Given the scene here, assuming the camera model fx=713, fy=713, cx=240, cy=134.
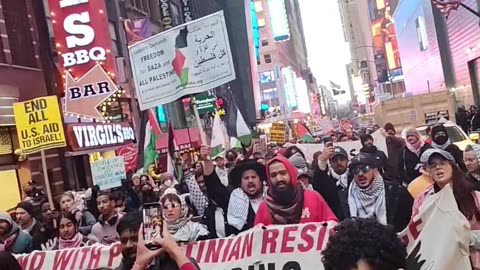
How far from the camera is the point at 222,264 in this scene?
206 inches

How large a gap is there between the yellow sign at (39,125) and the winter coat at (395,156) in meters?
5.76

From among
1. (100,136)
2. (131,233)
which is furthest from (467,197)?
(100,136)

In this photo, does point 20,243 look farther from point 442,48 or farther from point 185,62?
point 442,48

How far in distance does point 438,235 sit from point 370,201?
3.97ft

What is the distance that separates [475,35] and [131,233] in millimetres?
29036

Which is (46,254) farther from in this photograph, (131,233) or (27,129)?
(27,129)

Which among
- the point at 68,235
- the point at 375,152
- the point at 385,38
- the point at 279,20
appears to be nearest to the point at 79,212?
the point at 68,235

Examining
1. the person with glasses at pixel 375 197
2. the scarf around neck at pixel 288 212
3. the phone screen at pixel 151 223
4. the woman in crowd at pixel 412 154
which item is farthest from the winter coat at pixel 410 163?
→ the phone screen at pixel 151 223

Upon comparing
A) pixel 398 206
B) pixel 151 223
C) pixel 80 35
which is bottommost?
pixel 398 206

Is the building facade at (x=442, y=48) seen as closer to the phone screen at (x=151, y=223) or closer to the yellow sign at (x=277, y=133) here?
the yellow sign at (x=277, y=133)

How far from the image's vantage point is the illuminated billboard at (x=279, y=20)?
12488 cm

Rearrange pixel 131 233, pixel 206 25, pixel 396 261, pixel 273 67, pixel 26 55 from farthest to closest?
1. pixel 273 67
2. pixel 26 55
3. pixel 206 25
4. pixel 131 233
5. pixel 396 261

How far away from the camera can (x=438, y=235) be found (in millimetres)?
4477

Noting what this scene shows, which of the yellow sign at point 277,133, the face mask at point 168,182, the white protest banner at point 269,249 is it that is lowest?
the white protest banner at point 269,249
